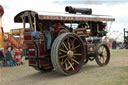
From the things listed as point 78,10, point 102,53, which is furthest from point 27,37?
point 102,53

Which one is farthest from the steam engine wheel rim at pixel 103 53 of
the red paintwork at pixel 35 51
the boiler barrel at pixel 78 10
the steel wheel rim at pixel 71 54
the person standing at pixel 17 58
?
the person standing at pixel 17 58

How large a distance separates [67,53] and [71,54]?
0.55ft

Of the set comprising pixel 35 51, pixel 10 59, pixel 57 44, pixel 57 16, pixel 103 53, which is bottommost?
pixel 10 59

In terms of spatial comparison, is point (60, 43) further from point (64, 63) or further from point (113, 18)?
point (113, 18)

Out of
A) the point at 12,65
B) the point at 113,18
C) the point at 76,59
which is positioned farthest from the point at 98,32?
the point at 12,65

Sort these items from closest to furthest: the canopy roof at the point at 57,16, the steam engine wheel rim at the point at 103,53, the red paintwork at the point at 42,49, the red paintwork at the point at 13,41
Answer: the canopy roof at the point at 57,16
the red paintwork at the point at 42,49
the steam engine wheel rim at the point at 103,53
the red paintwork at the point at 13,41

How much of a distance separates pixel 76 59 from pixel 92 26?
256 cm

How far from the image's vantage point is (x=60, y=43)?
6.88m

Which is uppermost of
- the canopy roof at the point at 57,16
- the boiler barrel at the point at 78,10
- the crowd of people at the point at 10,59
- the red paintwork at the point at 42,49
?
the boiler barrel at the point at 78,10

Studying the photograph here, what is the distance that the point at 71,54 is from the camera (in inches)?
289

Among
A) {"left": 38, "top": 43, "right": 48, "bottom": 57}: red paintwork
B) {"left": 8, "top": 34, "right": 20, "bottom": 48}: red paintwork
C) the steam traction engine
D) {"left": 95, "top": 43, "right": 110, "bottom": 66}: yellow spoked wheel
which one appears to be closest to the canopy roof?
the steam traction engine

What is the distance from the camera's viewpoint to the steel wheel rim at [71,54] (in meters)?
7.20

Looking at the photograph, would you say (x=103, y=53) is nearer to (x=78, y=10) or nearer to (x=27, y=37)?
(x=78, y=10)

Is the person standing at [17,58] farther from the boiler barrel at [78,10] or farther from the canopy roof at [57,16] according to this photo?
the boiler barrel at [78,10]
